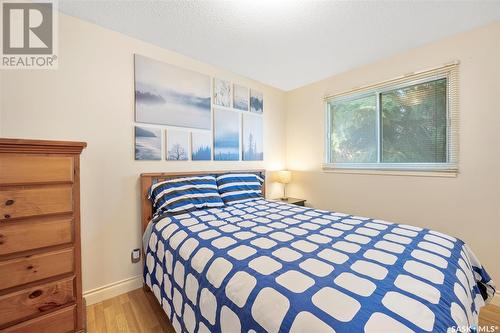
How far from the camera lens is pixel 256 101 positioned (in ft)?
9.77

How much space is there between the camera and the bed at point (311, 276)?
0.66 metres

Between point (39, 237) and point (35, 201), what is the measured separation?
7.8 inches

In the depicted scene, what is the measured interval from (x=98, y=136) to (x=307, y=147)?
254 centimetres

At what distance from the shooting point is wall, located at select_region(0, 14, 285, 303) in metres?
1.53

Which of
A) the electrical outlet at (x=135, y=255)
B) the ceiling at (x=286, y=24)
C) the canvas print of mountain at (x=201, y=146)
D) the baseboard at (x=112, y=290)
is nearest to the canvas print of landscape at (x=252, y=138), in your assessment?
the canvas print of mountain at (x=201, y=146)

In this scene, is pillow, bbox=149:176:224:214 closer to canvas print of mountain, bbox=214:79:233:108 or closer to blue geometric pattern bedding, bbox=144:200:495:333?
blue geometric pattern bedding, bbox=144:200:495:333

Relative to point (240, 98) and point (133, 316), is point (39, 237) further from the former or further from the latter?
point (240, 98)

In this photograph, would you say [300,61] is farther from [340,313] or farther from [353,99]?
[340,313]

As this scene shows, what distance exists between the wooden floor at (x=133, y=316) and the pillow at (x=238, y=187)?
1098 mm

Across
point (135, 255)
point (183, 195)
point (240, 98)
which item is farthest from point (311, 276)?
point (240, 98)

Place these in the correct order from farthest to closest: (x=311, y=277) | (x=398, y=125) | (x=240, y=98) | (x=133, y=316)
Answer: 1. (x=240, y=98)
2. (x=398, y=125)
3. (x=133, y=316)
4. (x=311, y=277)

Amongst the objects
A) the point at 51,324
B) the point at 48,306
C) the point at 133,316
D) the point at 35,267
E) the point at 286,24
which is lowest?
the point at 133,316

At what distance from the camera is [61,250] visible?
→ 1.20 m

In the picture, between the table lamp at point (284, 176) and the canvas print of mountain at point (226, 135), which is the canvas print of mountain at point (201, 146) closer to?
the canvas print of mountain at point (226, 135)
